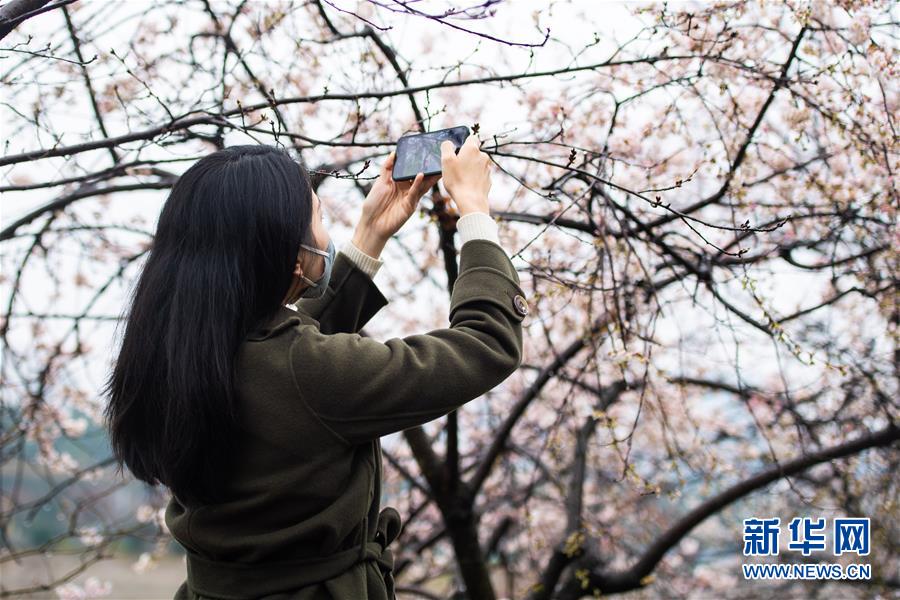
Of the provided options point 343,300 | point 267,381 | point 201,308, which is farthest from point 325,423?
point 343,300

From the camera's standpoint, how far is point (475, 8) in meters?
1.52

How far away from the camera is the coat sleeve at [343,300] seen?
1441 mm

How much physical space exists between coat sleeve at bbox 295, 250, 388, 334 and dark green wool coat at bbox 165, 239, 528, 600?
9.1 inches

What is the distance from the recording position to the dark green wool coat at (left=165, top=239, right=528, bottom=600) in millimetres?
1097

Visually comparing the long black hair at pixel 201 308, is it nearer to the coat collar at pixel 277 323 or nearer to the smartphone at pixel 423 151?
the coat collar at pixel 277 323

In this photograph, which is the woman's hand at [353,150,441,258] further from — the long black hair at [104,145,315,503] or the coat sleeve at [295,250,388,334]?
the long black hair at [104,145,315,503]

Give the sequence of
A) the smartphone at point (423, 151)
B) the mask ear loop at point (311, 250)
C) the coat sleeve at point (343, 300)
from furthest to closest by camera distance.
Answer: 1. the coat sleeve at point (343, 300)
2. the smartphone at point (423, 151)
3. the mask ear loop at point (311, 250)

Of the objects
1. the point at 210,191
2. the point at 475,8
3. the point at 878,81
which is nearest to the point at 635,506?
the point at 878,81

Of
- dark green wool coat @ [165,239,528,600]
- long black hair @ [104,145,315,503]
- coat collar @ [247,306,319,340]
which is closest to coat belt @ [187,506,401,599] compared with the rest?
dark green wool coat @ [165,239,528,600]

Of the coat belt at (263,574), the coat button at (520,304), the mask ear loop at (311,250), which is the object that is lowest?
the coat belt at (263,574)

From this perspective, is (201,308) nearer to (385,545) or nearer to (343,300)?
(343,300)

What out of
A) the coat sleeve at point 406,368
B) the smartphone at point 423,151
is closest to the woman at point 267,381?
the coat sleeve at point 406,368

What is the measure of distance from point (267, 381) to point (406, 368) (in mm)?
189

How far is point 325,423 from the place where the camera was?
1104 mm
